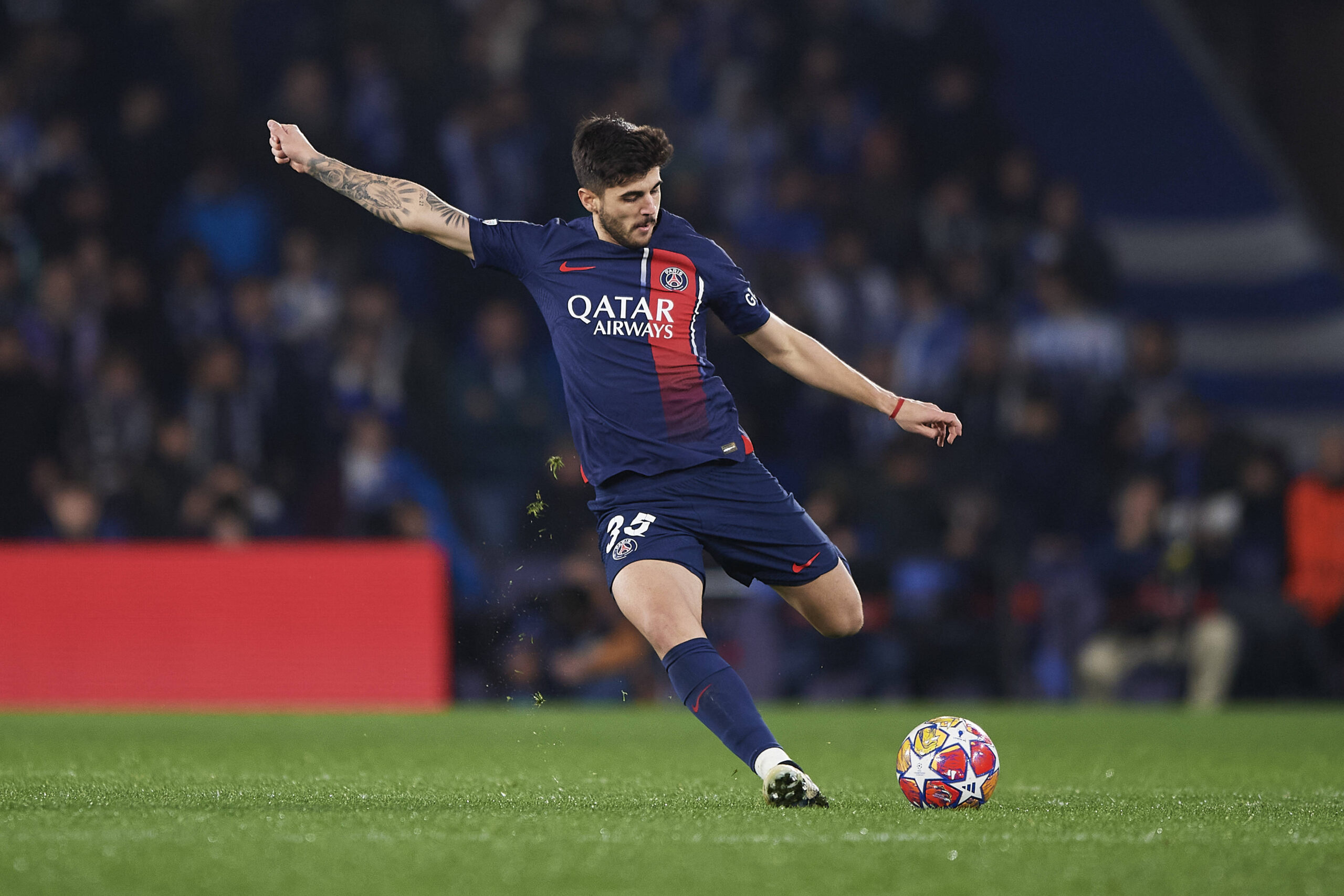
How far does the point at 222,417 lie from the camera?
13039mm

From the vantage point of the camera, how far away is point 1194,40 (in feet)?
56.8

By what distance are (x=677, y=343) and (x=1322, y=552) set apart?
8.77 meters

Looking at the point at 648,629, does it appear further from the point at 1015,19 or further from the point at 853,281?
the point at 1015,19

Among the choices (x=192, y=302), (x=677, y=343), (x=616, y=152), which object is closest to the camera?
(x=616, y=152)

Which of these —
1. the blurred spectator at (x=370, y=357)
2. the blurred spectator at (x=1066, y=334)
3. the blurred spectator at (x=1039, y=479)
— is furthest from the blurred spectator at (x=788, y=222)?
the blurred spectator at (x=370, y=357)

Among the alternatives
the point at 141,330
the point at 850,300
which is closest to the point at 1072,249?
the point at 850,300

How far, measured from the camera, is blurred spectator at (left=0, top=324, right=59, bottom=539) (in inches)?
492

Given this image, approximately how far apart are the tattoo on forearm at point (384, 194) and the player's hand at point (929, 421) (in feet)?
5.28

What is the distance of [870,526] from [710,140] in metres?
4.81

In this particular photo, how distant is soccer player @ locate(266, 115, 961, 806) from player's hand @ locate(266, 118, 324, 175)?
0.02m

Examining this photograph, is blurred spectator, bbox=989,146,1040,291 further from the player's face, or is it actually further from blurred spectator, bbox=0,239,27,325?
the player's face

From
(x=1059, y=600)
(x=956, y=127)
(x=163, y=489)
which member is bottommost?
(x=1059, y=600)

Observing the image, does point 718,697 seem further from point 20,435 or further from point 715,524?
point 20,435

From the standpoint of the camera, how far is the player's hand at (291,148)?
232 inches
